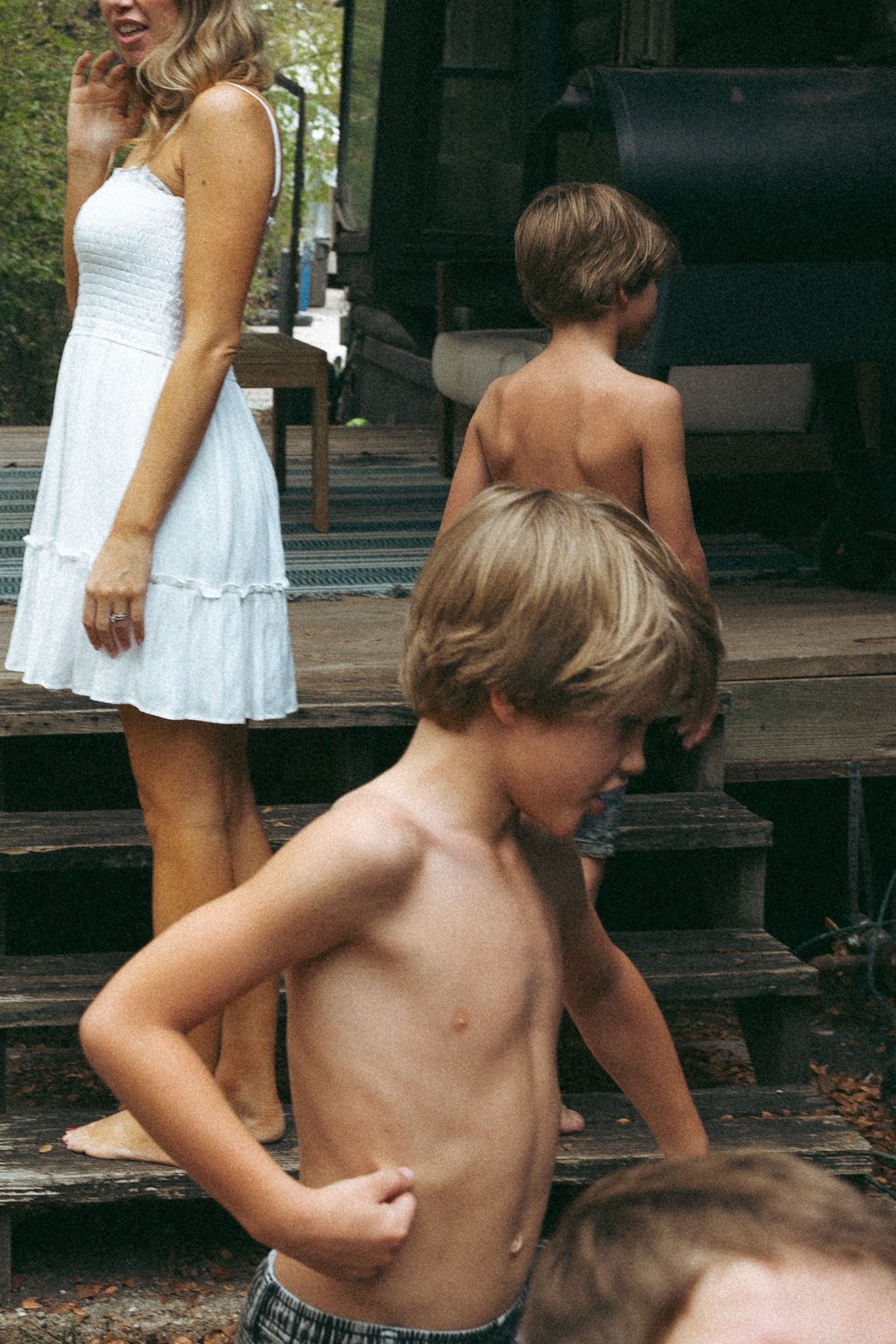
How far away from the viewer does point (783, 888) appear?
4273mm

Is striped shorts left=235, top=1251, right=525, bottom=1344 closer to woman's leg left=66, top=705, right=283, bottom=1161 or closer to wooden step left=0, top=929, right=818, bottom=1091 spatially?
woman's leg left=66, top=705, right=283, bottom=1161

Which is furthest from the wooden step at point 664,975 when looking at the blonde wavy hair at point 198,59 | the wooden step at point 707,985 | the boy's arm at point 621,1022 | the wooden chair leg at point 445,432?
the wooden chair leg at point 445,432

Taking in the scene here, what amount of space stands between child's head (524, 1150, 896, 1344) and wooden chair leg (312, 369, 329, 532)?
171 inches

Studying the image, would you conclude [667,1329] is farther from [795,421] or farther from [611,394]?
[795,421]

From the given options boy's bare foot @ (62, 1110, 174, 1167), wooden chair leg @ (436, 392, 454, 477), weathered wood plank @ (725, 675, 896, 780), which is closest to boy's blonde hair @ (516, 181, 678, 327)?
weathered wood plank @ (725, 675, 896, 780)

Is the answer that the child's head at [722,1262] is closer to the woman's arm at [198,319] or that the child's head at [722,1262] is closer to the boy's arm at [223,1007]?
the boy's arm at [223,1007]

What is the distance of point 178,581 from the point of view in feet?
7.45

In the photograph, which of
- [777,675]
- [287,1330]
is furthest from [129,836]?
[287,1330]

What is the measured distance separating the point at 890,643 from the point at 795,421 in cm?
235

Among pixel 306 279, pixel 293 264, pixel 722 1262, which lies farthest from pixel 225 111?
pixel 306 279

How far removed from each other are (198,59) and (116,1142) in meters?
1.62

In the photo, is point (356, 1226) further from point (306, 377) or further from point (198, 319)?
point (306, 377)

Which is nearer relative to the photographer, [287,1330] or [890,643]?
[287,1330]

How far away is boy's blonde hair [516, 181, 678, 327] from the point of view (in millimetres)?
2717
